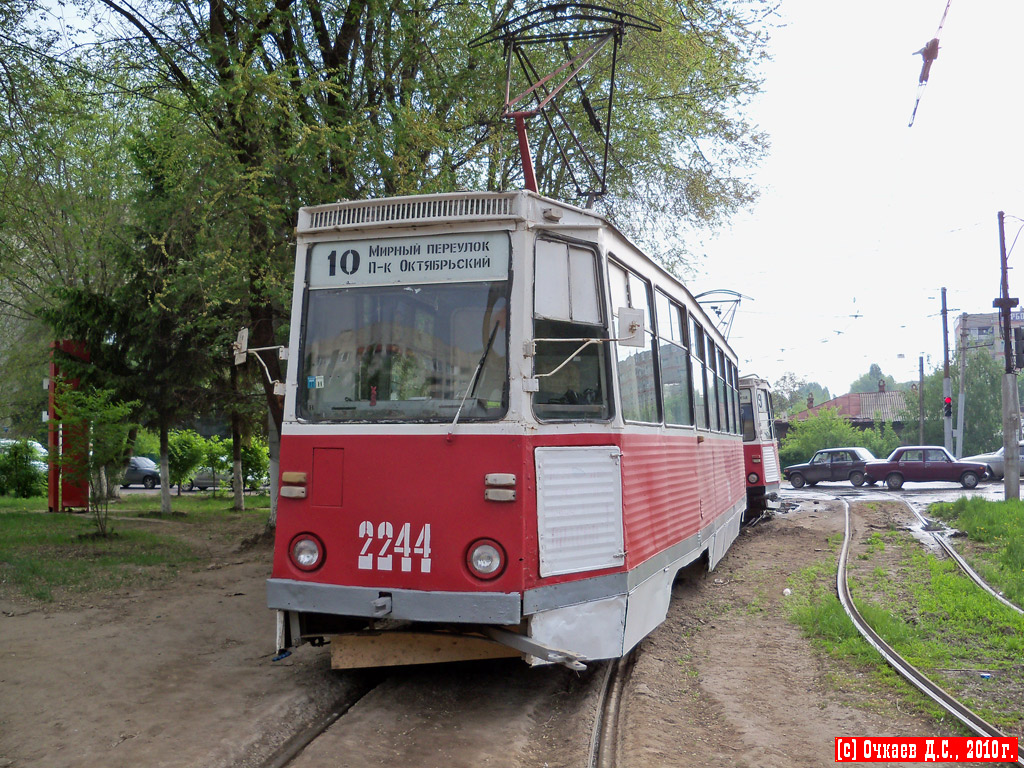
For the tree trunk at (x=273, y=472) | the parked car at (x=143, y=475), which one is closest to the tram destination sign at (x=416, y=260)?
the tree trunk at (x=273, y=472)

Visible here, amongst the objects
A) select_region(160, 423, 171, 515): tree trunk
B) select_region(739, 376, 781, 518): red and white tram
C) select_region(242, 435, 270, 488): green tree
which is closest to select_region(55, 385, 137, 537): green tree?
select_region(160, 423, 171, 515): tree trunk

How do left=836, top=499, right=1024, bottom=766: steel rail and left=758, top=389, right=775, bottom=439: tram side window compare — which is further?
left=758, top=389, right=775, bottom=439: tram side window

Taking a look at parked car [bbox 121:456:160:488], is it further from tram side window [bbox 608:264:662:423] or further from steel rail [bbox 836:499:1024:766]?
tram side window [bbox 608:264:662:423]

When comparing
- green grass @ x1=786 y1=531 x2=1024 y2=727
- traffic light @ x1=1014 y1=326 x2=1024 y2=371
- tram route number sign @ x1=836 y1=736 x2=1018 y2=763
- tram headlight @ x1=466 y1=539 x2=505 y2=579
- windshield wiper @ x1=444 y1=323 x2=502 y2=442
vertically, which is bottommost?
tram route number sign @ x1=836 y1=736 x2=1018 y2=763

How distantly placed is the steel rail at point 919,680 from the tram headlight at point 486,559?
9.49 feet

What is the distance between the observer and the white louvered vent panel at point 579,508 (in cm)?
527

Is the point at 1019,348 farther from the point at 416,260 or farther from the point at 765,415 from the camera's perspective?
the point at 416,260

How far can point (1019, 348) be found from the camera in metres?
18.3

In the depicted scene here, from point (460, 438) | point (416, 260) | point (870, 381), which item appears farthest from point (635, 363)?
point (870, 381)

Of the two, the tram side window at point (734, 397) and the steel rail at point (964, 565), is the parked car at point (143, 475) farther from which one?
the steel rail at point (964, 565)

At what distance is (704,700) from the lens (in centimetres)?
600

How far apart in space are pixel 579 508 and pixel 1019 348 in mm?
16454

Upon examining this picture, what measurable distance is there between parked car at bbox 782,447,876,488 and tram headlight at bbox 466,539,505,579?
30.1 metres

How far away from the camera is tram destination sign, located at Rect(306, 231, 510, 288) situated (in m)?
5.50
